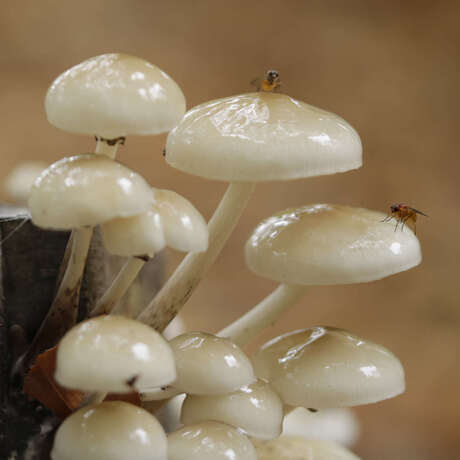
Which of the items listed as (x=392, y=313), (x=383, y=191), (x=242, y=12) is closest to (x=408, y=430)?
(x=392, y=313)

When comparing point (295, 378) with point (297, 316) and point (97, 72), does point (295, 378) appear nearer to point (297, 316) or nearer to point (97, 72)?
point (97, 72)

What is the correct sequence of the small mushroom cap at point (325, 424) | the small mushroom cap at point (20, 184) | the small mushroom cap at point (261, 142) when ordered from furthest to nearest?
the small mushroom cap at point (325, 424) < the small mushroom cap at point (20, 184) < the small mushroom cap at point (261, 142)

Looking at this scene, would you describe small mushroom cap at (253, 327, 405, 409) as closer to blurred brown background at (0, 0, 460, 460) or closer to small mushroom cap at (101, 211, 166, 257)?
small mushroom cap at (101, 211, 166, 257)

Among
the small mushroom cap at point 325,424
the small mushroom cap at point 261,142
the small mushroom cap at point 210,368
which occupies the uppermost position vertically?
the small mushroom cap at point 261,142

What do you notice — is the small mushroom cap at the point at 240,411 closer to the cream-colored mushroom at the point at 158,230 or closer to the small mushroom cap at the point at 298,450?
the cream-colored mushroom at the point at 158,230

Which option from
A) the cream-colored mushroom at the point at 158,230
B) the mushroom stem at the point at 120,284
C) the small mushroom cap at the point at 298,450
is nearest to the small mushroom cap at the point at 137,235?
the cream-colored mushroom at the point at 158,230

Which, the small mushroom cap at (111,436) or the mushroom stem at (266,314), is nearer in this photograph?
the small mushroom cap at (111,436)

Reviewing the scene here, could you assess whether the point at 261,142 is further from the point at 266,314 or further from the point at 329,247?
the point at 266,314
